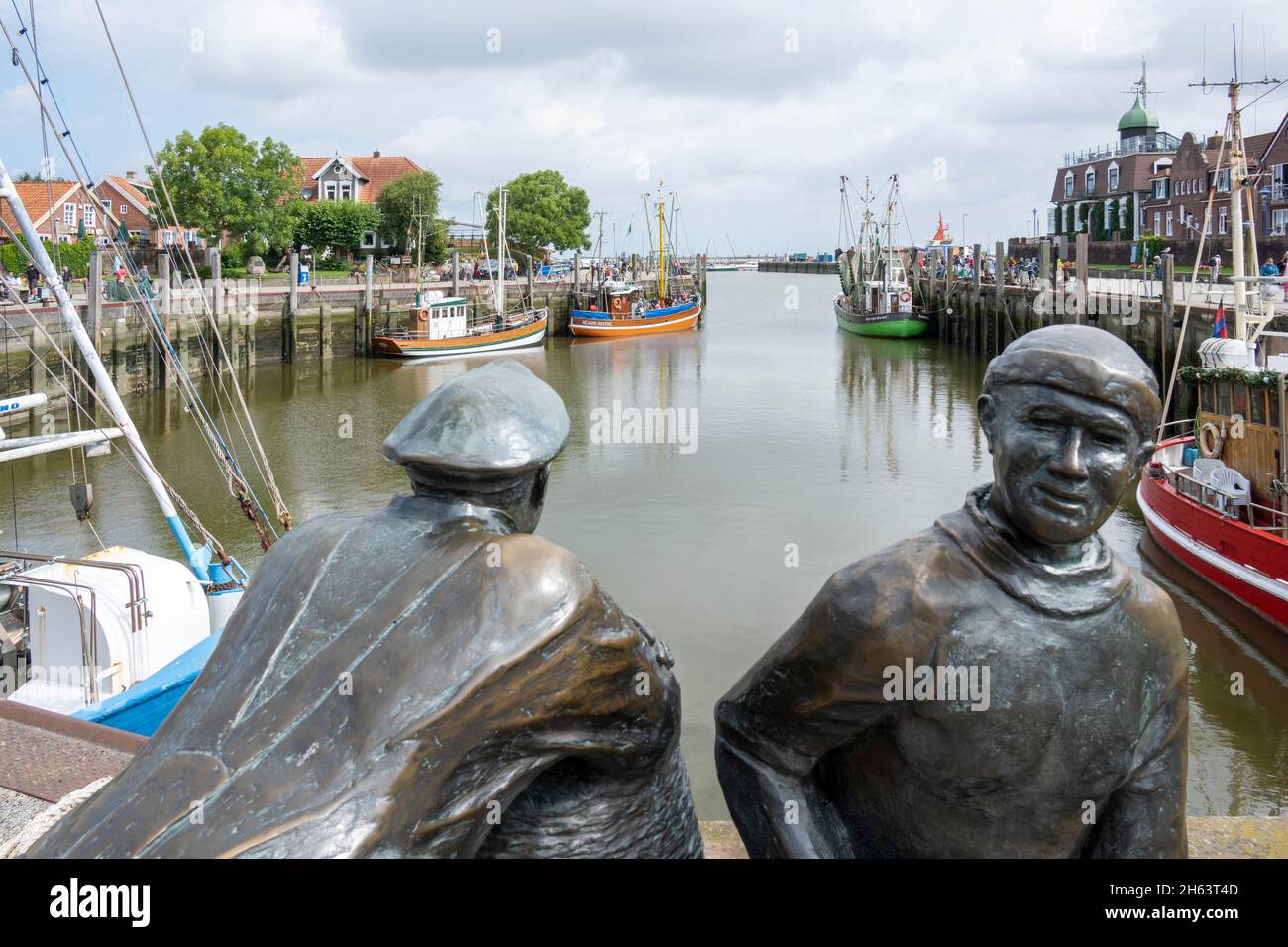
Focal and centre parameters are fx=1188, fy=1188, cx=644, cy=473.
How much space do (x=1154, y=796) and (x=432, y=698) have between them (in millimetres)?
1418

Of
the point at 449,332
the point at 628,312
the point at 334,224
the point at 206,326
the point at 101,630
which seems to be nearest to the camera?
the point at 101,630

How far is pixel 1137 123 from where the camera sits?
7888cm

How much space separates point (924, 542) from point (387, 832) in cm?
110

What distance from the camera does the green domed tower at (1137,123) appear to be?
78.9 m

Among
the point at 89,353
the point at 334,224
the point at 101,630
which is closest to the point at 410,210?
the point at 334,224

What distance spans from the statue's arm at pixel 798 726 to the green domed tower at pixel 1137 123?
86341 millimetres

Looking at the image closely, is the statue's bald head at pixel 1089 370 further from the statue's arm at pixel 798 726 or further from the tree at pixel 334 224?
the tree at pixel 334 224

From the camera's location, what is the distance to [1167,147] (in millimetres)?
77312

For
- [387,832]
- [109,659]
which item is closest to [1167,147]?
[109,659]

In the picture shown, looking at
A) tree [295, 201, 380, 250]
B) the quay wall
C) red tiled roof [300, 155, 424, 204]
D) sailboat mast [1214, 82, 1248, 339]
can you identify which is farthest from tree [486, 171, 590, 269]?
sailboat mast [1214, 82, 1248, 339]

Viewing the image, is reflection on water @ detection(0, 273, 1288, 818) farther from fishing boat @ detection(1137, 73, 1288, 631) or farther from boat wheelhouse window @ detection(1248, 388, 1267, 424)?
boat wheelhouse window @ detection(1248, 388, 1267, 424)

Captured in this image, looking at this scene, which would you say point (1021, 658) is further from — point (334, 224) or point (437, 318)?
point (334, 224)

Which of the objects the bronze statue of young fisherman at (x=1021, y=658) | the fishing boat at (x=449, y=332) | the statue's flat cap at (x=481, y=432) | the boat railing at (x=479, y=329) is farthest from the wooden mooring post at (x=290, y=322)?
the bronze statue of young fisherman at (x=1021, y=658)
